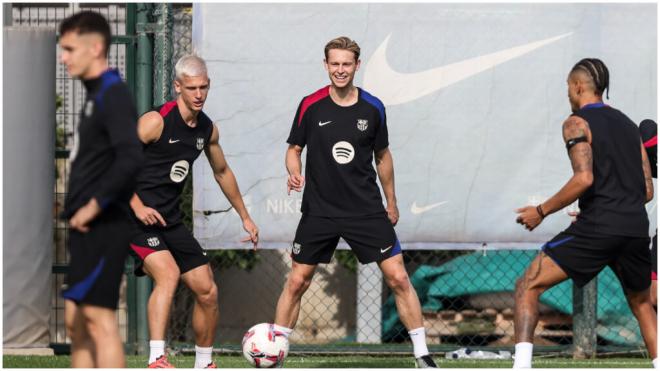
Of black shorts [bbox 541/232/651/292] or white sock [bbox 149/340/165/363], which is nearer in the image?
black shorts [bbox 541/232/651/292]

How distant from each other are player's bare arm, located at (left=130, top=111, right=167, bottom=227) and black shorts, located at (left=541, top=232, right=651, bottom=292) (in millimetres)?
2521

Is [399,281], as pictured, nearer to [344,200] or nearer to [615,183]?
[344,200]

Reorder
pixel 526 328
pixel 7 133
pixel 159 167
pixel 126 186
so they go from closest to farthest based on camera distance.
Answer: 1. pixel 126 186
2. pixel 526 328
3. pixel 159 167
4. pixel 7 133

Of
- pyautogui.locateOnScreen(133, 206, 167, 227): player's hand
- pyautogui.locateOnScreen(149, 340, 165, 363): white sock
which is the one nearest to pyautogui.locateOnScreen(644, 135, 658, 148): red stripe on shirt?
pyautogui.locateOnScreen(133, 206, 167, 227): player's hand

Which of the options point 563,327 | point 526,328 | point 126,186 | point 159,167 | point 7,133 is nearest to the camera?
point 126,186

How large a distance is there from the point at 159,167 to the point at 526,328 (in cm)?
264

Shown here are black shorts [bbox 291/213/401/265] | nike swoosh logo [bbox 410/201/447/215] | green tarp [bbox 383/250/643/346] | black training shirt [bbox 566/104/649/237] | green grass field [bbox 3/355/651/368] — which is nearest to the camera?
black training shirt [bbox 566/104/649/237]

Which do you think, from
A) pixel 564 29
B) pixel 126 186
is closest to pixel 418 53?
pixel 564 29

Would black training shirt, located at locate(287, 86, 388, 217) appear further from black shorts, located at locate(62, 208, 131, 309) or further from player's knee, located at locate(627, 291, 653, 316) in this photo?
black shorts, located at locate(62, 208, 131, 309)

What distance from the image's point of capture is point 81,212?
18.1 feet

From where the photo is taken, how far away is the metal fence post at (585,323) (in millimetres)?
10602

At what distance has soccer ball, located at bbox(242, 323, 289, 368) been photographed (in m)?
7.88

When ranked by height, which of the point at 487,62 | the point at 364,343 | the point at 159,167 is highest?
the point at 487,62

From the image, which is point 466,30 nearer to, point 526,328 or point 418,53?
point 418,53
